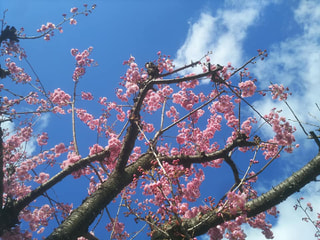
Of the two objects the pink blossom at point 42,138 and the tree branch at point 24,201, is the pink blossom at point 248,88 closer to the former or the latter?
the tree branch at point 24,201

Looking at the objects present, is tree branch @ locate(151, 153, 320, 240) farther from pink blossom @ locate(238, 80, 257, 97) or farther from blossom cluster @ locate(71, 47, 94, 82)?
blossom cluster @ locate(71, 47, 94, 82)

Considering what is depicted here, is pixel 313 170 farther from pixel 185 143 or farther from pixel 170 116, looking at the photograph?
pixel 170 116

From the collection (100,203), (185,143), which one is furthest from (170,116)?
(100,203)

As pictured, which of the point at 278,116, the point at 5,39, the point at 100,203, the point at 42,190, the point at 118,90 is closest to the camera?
the point at 100,203

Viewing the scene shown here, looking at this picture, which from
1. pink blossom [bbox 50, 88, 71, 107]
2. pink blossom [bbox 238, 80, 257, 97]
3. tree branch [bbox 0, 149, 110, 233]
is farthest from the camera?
pink blossom [bbox 50, 88, 71, 107]

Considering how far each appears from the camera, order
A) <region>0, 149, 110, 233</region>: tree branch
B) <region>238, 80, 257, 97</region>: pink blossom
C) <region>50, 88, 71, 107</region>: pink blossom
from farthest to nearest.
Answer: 1. <region>50, 88, 71, 107</region>: pink blossom
2. <region>238, 80, 257, 97</region>: pink blossom
3. <region>0, 149, 110, 233</region>: tree branch

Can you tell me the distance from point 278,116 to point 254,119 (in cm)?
194

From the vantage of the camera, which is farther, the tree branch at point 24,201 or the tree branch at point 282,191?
the tree branch at point 24,201

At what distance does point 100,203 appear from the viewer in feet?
13.2

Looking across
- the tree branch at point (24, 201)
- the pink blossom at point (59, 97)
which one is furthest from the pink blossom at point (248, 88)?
the pink blossom at point (59, 97)

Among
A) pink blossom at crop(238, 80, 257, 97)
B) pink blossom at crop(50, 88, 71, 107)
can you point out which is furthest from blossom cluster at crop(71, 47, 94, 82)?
pink blossom at crop(238, 80, 257, 97)

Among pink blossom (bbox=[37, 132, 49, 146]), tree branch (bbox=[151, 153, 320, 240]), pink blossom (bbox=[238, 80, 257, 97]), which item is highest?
pink blossom (bbox=[37, 132, 49, 146])

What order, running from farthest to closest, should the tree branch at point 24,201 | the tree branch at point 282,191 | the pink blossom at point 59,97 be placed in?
the pink blossom at point 59,97, the tree branch at point 24,201, the tree branch at point 282,191

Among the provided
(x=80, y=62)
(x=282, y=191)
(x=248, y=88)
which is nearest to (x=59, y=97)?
(x=80, y=62)
